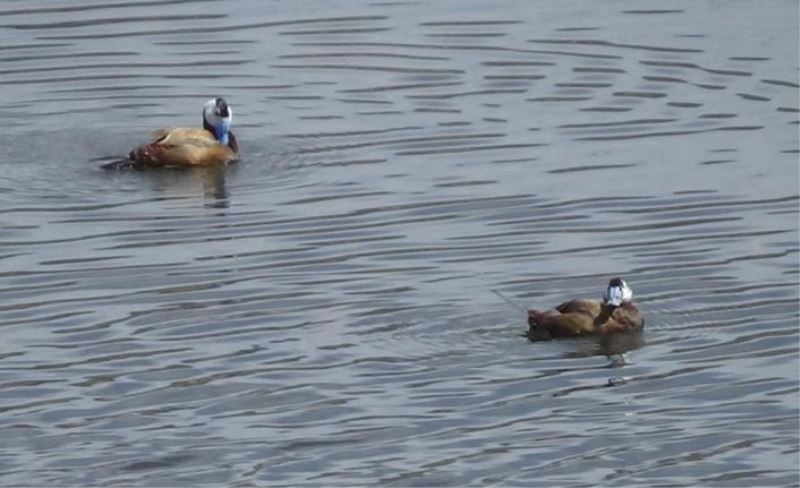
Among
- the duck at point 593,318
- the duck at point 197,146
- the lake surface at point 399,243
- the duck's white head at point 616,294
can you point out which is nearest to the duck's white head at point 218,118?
the duck at point 197,146

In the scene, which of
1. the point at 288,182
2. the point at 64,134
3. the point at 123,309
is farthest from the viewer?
the point at 64,134

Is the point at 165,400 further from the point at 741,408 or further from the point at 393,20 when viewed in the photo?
the point at 393,20

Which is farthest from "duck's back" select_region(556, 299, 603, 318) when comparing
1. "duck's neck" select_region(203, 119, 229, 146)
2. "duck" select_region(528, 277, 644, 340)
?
"duck's neck" select_region(203, 119, 229, 146)

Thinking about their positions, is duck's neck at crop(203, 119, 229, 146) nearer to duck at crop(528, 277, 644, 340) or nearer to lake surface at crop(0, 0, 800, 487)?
lake surface at crop(0, 0, 800, 487)

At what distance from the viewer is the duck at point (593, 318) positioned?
17.4 meters

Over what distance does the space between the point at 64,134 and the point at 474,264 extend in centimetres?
528

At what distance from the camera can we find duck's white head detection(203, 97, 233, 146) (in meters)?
22.6

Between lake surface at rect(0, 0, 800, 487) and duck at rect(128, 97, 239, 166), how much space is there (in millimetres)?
189

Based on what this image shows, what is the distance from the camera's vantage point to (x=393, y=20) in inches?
1081

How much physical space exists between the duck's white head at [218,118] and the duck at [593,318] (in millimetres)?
5581

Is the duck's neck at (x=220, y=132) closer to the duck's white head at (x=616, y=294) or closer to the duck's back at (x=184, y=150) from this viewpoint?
the duck's back at (x=184, y=150)

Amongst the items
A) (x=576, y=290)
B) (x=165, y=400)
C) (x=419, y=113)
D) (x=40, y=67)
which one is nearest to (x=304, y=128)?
(x=419, y=113)

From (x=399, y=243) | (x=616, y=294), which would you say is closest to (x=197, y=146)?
(x=399, y=243)

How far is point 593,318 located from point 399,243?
→ 2.47 metres
